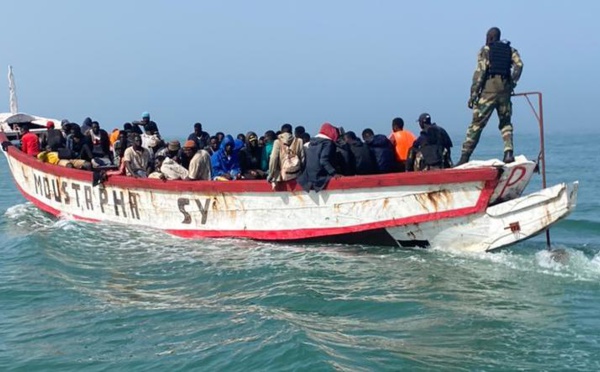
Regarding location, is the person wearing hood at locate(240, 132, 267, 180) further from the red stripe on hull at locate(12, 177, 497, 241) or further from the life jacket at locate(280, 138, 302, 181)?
the life jacket at locate(280, 138, 302, 181)

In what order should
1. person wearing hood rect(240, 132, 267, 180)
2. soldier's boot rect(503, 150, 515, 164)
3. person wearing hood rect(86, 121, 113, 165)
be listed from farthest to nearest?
person wearing hood rect(86, 121, 113, 165) → person wearing hood rect(240, 132, 267, 180) → soldier's boot rect(503, 150, 515, 164)

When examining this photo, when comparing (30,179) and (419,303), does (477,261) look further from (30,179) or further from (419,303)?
(30,179)

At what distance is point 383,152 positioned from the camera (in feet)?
32.8

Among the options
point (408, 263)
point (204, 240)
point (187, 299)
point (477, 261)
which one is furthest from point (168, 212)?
point (477, 261)

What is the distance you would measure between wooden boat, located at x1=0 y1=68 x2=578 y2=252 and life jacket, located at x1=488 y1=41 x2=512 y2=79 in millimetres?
1187

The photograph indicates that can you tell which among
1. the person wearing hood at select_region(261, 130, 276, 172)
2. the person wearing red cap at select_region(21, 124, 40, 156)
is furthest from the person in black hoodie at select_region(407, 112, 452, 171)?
the person wearing red cap at select_region(21, 124, 40, 156)

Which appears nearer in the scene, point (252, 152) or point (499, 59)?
point (499, 59)

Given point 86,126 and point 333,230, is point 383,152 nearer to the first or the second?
point 333,230

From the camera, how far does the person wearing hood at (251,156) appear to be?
11742mm

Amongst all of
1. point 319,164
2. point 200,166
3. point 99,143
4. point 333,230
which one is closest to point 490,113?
point 319,164

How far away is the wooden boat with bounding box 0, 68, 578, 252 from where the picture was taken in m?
8.87

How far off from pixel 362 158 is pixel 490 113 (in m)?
1.82

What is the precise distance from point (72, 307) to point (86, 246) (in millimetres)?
3152

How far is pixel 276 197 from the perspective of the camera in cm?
1023
